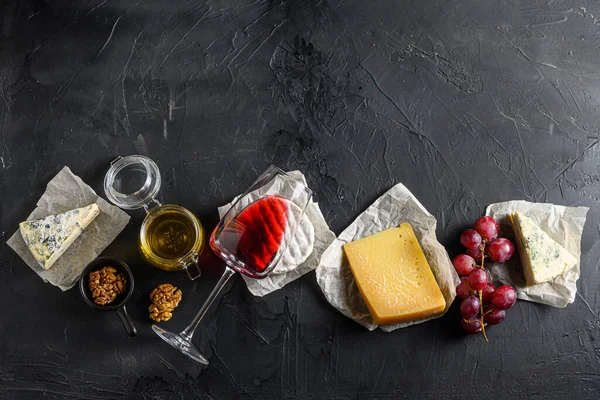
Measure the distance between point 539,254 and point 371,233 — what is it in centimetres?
44

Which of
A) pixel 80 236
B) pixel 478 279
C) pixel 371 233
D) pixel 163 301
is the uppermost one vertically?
pixel 80 236

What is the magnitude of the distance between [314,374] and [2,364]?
2.78 feet

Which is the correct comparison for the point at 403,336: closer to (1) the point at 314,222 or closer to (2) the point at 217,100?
(1) the point at 314,222

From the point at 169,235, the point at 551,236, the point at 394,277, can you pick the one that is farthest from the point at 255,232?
the point at 551,236

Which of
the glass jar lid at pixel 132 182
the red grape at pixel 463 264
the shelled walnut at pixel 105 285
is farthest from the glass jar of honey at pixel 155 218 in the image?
the red grape at pixel 463 264

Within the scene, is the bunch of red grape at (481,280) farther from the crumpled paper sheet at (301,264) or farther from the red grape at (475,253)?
the crumpled paper sheet at (301,264)

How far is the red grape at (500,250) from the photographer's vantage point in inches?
63.5

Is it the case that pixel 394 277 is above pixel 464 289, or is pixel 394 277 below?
above

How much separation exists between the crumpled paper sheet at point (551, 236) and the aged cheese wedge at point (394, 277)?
202 mm

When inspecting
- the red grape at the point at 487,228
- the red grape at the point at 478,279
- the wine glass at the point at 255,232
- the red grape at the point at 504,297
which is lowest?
the red grape at the point at 504,297

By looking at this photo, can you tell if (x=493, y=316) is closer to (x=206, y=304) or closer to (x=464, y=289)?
(x=464, y=289)

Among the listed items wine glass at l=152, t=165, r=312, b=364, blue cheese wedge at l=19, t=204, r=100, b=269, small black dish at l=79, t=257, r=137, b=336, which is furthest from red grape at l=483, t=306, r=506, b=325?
blue cheese wedge at l=19, t=204, r=100, b=269

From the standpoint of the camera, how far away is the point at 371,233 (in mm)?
1680

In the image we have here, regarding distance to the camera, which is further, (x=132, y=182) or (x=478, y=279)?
(x=132, y=182)
